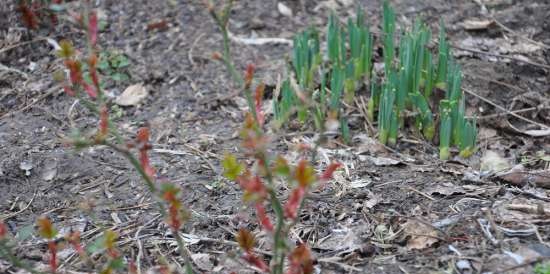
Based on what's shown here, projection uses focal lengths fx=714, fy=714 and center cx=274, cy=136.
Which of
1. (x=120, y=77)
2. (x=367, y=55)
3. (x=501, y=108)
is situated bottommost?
(x=501, y=108)

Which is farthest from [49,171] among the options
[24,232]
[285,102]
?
[285,102]

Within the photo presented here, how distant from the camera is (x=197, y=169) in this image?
256 cm

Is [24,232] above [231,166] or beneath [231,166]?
beneath

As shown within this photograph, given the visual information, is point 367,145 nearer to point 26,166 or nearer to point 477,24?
→ point 477,24

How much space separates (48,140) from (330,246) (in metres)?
1.28

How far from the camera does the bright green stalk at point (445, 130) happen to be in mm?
2564

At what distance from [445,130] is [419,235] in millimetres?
636

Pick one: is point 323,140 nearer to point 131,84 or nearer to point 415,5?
point 131,84

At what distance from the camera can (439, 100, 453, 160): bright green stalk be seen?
2.56m

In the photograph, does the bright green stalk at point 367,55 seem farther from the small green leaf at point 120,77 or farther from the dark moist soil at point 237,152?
the small green leaf at point 120,77

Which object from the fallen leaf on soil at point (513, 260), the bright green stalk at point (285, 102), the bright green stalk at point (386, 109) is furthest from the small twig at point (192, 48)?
the fallen leaf on soil at point (513, 260)

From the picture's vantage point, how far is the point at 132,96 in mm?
3111

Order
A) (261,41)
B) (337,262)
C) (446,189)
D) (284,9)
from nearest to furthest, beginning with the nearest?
(337,262)
(446,189)
(261,41)
(284,9)

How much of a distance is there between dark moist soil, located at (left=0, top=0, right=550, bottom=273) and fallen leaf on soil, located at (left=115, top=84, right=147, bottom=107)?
0.10 feet
